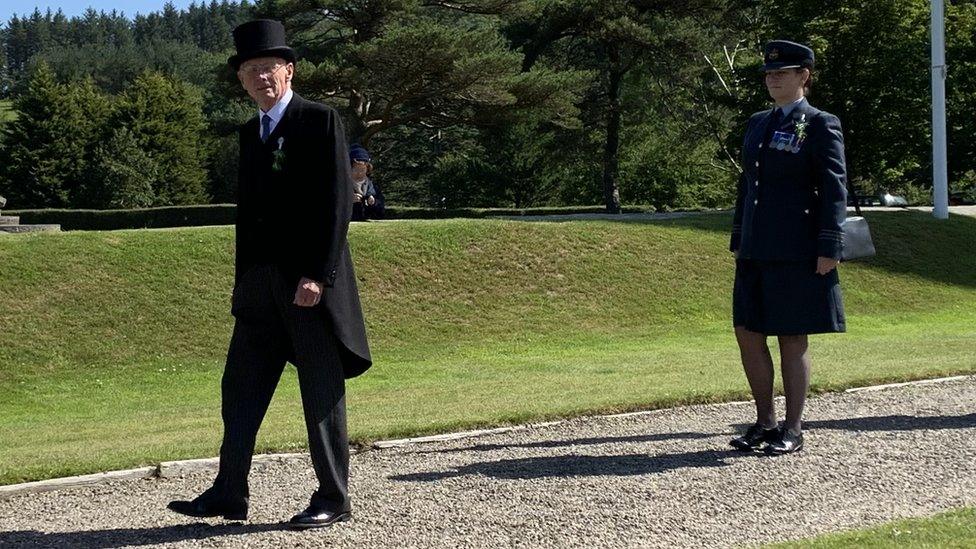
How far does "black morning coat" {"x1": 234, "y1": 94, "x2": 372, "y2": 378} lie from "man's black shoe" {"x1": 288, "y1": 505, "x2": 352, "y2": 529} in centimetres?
67

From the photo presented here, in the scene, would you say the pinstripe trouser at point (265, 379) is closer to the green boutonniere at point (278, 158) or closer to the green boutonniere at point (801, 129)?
the green boutonniere at point (278, 158)

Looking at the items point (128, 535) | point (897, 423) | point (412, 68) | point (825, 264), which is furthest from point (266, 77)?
point (412, 68)

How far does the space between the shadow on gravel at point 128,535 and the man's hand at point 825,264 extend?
3.19 m

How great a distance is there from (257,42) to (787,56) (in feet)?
10.2

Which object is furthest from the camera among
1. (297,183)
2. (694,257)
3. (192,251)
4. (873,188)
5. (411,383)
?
(873,188)

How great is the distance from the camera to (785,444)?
6.85 m

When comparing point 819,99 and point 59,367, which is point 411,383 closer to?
point 59,367

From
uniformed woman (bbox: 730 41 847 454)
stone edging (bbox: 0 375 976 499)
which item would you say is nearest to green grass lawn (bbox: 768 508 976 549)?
uniformed woman (bbox: 730 41 847 454)

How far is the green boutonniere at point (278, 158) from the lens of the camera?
17.4 feet

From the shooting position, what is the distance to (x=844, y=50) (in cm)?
3144

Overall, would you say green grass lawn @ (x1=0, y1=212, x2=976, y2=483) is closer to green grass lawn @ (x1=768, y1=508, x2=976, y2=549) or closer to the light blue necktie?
the light blue necktie

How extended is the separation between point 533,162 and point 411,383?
122 feet

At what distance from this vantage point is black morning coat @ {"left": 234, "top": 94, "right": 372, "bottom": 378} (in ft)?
17.1

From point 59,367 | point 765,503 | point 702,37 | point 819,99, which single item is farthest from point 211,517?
point 702,37
